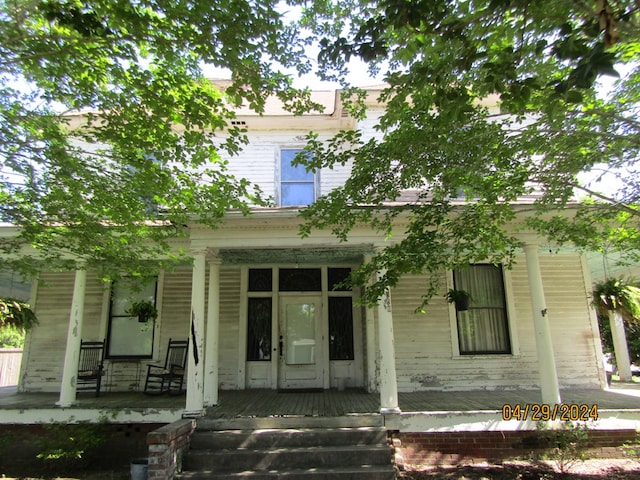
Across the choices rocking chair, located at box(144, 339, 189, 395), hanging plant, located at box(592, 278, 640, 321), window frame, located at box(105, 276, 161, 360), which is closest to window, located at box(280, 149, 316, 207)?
window frame, located at box(105, 276, 161, 360)

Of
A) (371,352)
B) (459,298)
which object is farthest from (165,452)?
(459,298)

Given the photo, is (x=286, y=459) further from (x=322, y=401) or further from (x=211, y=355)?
(x=211, y=355)

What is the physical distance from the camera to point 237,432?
5957 millimetres

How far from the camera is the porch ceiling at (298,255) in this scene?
759 cm

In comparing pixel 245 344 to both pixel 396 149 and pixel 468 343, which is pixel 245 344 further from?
pixel 396 149

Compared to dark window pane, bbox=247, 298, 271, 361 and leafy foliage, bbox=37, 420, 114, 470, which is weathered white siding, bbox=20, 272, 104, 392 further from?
dark window pane, bbox=247, 298, 271, 361

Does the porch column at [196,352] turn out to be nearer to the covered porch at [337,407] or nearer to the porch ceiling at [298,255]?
the covered porch at [337,407]

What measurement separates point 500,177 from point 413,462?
4.28m

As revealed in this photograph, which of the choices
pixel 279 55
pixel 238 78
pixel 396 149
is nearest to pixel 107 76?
pixel 238 78

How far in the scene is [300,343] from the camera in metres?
9.27

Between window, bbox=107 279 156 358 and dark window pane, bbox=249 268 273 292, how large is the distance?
7.34 feet

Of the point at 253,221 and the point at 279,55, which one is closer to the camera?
the point at 279,55

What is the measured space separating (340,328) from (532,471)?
14.9ft

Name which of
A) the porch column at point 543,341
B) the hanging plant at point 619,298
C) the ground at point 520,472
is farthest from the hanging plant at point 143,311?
the hanging plant at point 619,298
